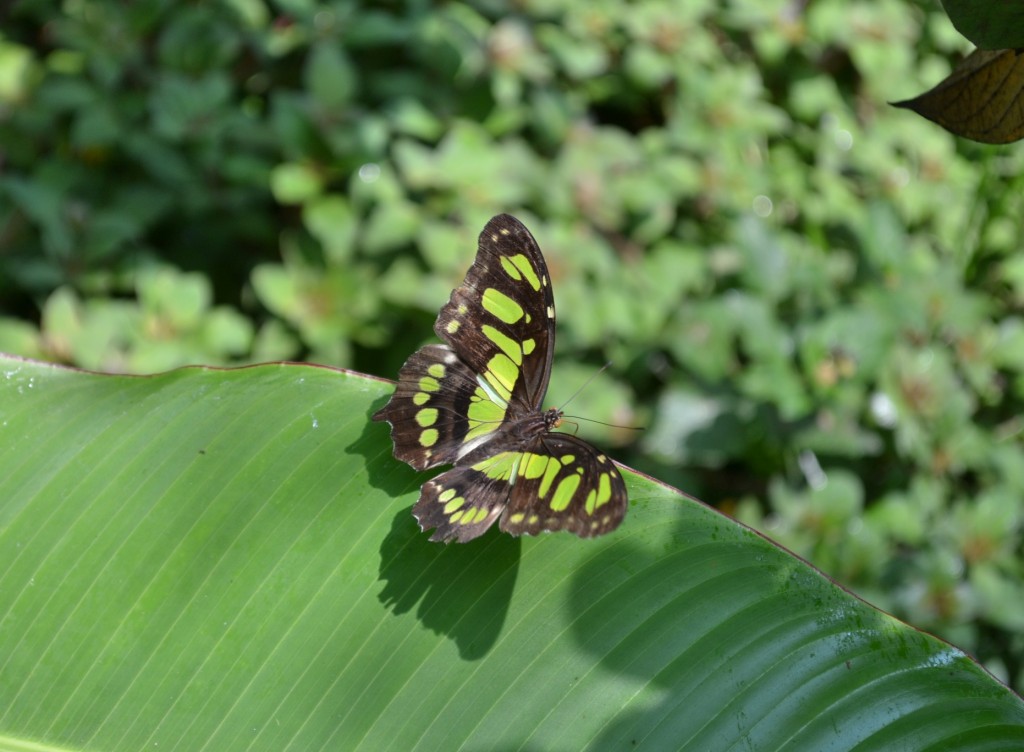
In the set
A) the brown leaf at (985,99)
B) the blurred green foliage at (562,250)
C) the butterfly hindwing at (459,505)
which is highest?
the brown leaf at (985,99)

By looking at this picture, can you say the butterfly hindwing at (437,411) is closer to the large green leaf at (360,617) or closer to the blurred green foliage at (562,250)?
the large green leaf at (360,617)

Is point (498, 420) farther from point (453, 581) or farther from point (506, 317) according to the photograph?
A: point (453, 581)

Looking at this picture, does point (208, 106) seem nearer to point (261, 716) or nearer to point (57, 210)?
point (57, 210)

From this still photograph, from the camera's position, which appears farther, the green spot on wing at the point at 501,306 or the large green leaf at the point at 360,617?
the green spot on wing at the point at 501,306

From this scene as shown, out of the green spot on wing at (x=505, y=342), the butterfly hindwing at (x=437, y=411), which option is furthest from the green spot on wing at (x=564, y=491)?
the green spot on wing at (x=505, y=342)

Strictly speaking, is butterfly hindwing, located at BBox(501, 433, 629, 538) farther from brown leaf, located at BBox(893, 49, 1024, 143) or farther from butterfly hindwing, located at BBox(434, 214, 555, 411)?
brown leaf, located at BBox(893, 49, 1024, 143)

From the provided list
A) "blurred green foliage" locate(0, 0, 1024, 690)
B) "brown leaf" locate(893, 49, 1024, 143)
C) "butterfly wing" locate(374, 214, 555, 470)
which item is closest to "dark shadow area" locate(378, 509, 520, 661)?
"butterfly wing" locate(374, 214, 555, 470)

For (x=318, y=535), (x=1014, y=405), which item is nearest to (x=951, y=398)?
(x=1014, y=405)
